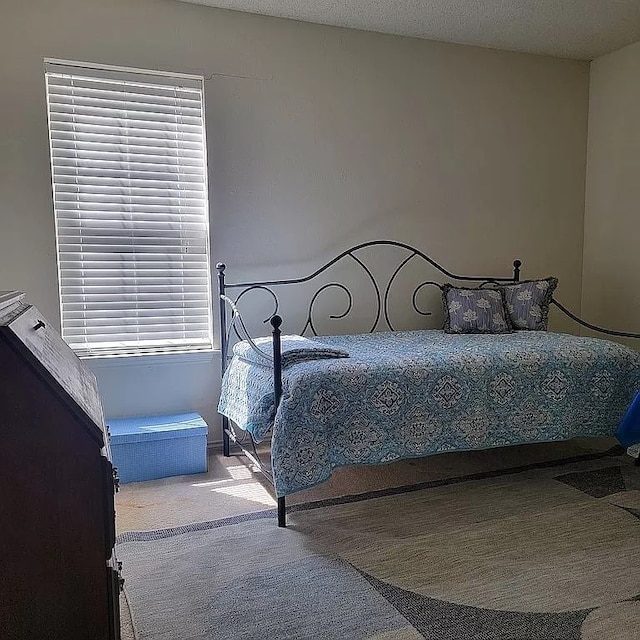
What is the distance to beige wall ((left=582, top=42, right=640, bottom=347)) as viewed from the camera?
352cm

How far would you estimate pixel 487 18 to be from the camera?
10.2 ft

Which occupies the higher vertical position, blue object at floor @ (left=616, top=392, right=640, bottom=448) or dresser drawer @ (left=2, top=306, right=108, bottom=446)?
dresser drawer @ (left=2, top=306, right=108, bottom=446)

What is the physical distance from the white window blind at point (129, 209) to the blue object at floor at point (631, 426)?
6.63ft

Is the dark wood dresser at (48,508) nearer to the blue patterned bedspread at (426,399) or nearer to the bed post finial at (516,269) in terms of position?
the blue patterned bedspread at (426,399)

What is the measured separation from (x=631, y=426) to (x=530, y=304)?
3.24 ft

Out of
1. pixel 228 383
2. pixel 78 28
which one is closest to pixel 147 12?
pixel 78 28

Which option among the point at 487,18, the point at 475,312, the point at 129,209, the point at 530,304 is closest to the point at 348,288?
the point at 475,312

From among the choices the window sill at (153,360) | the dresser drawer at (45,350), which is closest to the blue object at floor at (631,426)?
the window sill at (153,360)

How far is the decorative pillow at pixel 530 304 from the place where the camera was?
3.28 m

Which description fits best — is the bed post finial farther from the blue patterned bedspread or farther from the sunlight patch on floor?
the sunlight patch on floor

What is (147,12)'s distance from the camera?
283 centimetres

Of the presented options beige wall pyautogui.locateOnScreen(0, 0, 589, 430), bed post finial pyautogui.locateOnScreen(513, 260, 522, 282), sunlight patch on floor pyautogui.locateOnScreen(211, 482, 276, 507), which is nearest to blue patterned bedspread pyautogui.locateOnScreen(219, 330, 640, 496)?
sunlight patch on floor pyautogui.locateOnScreen(211, 482, 276, 507)

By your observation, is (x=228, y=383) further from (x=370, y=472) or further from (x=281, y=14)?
(x=281, y=14)

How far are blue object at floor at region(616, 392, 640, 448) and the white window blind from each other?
6.63 ft
